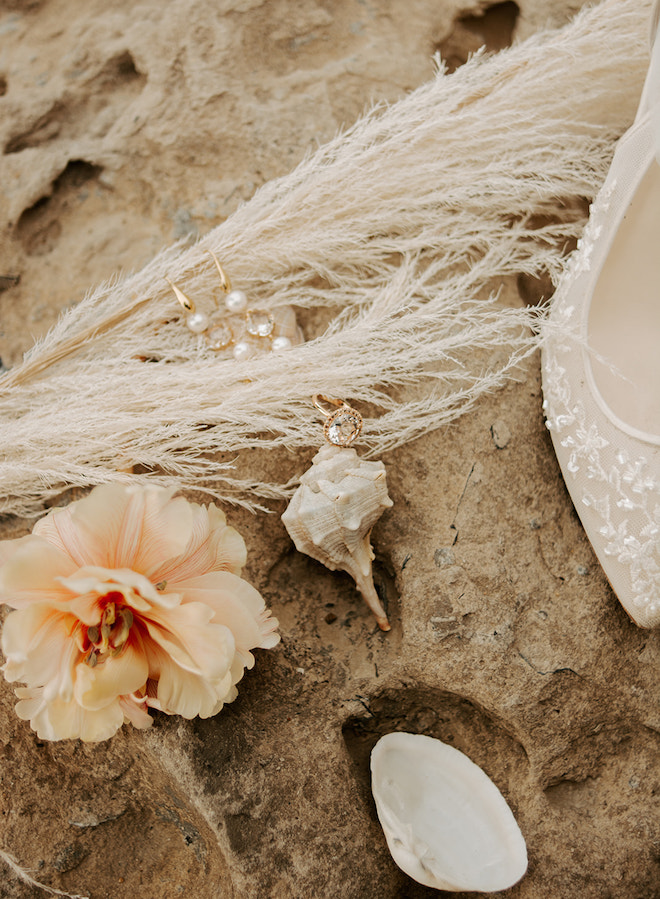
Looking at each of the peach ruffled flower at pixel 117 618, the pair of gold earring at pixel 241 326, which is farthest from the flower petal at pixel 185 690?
the pair of gold earring at pixel 241 326

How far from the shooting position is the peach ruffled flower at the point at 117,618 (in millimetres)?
852

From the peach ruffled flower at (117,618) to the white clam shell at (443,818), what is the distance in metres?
0.30

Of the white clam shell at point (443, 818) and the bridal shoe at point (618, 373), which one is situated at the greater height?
the bridal shoe at point (618, 373)

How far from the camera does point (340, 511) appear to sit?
1.03 metres

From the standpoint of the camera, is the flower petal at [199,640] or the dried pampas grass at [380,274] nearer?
the flower petal at [199,640]

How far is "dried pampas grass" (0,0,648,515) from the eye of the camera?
3.57 ft

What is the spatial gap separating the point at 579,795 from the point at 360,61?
1355 mm

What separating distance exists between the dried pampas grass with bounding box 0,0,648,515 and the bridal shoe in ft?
0.25

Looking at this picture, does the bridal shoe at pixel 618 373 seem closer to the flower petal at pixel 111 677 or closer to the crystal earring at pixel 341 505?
the crystal earring at pixel 341 505

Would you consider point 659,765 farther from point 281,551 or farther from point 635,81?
point 635,81

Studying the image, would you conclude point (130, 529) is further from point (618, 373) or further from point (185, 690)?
point (618, 373)

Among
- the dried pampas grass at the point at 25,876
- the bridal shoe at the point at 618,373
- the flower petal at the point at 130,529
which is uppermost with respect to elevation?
the flower petal at the point at 130,529

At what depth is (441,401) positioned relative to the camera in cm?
113

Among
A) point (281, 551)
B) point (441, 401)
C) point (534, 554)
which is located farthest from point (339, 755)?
point (441, 401)
